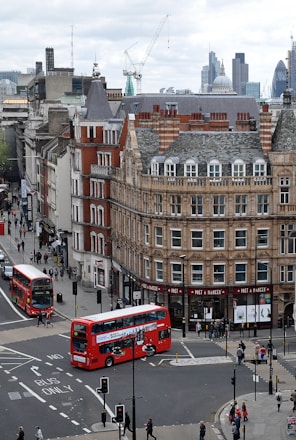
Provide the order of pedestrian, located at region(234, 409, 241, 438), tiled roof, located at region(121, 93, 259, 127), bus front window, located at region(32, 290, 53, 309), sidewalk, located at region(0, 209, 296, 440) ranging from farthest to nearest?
tiled roof, located at region(121, 93, 259, 127) < bus front window, located at region(32, 290, 53, 309) < sidewalk, located at region(0, 209, 296, 440) < pedestrian, located at region(234, 409, 241, 438)

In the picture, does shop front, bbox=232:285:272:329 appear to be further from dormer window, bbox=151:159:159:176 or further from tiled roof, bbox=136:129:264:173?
dormer window, bbox=151:159:159:176

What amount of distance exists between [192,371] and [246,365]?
Answer: 4588 mm

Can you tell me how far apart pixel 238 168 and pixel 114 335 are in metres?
21.1

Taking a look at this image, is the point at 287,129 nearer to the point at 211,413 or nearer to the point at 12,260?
the point at 211,413

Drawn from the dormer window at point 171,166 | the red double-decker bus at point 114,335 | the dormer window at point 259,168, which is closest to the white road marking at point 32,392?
the red double-decker bus at point 114,335

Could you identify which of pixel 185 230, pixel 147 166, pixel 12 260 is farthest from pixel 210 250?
pixel 12 260

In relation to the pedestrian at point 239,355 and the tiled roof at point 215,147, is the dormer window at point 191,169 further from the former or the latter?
the pedestrian at point 239,355

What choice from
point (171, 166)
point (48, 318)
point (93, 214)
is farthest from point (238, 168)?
point (93, 214)

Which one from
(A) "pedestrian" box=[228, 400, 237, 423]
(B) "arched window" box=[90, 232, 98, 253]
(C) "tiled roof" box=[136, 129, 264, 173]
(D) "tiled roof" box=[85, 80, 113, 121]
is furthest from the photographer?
(B) "arched window" box=[90, 232, 98, 253]

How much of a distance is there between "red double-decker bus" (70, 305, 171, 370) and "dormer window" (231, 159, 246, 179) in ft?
50.8

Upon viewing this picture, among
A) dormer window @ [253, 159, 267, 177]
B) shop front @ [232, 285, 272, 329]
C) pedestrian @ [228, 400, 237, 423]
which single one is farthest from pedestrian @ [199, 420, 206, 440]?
dormer window @ [253, 159, 267, 177]

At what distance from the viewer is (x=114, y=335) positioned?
7050 cm

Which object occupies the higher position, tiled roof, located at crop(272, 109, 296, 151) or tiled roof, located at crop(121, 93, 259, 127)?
tiled roof, located at crop(121, 93, 259, 127)

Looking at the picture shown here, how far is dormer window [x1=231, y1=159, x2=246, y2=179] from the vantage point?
83.2 meters
